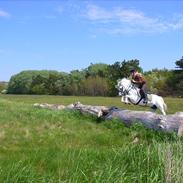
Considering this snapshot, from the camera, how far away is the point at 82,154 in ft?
33.3

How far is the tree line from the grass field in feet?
115

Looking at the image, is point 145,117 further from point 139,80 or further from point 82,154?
point 82,154

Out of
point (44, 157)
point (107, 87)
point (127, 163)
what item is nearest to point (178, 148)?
point (127, 163)

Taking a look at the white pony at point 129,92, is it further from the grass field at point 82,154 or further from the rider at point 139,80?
the grass field at point 82,154

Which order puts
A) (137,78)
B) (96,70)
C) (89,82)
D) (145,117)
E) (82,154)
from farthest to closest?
(96,70), (89,82), (137,78), (145,117), (82,154)

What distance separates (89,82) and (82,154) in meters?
57.1

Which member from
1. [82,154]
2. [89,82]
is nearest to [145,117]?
[82,154]

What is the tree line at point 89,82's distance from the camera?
2474 inches

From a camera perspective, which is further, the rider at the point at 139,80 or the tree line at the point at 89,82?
the tree line at the point at 89,82

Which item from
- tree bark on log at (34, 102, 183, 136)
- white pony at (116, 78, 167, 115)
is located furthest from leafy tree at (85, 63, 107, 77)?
tree bark on log at (34, 102, 183, 136)

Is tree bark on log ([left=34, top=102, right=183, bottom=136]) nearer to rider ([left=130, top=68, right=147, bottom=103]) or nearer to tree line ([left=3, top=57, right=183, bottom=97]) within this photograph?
rider ([left=130, top=68, right=147, bottom=103])

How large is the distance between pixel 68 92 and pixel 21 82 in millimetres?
12221

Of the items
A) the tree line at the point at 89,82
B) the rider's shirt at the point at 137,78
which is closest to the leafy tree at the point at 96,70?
the tree line at the point at 89,82

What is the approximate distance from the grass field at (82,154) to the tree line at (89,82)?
35.1 meters
